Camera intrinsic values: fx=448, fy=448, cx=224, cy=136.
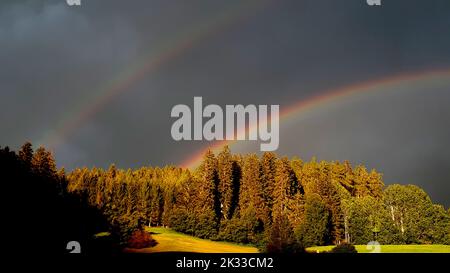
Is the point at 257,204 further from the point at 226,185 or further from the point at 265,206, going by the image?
the point at 226,185

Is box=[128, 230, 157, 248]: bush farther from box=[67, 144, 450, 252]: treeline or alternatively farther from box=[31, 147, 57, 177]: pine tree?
box=[31, 147, 57, 177]: pine tree

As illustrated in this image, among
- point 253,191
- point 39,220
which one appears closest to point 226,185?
point 253,191

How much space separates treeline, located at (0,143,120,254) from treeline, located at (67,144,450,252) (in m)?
20.3

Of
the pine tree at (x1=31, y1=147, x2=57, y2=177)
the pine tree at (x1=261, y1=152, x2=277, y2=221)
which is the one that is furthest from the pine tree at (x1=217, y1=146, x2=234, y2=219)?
the pine tree at (x1=31, y1=147, x2=57, y2=177)

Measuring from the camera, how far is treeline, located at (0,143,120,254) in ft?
138

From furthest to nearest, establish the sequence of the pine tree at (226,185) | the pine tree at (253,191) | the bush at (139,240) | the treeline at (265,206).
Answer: the pine tree at (226,185) < the pine tree at (253,191) < the treeline at (265,206) < the bush at (139,240)

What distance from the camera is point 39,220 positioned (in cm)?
4897

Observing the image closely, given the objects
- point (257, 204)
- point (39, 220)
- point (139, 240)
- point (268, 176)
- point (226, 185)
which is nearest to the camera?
point (39, 220)

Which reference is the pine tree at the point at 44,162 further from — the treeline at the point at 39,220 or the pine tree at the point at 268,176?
the pine tree at the point at 268,176

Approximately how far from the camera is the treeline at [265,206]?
297 feet

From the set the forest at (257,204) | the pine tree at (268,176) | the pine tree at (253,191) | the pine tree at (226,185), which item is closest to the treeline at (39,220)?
the forest at (257,204)

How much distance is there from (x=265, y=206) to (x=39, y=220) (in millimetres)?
57829

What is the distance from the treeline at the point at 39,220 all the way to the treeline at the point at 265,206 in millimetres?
20307
